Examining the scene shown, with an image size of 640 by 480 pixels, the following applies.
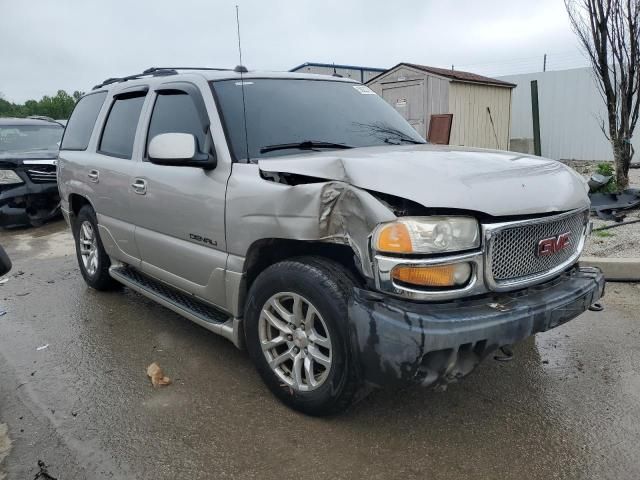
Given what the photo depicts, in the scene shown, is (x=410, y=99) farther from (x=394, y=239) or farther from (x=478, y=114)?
(x=394, y=239)

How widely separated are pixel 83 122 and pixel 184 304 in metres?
2.67

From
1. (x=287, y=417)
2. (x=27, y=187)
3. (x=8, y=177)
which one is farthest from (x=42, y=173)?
(x=287, y=417)

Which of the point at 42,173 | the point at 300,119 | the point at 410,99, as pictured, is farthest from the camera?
the point at 410,99

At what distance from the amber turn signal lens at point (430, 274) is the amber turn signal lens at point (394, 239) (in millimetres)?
83

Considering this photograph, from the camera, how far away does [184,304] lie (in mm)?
3797

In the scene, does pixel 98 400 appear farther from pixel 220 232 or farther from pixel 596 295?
pixel 596 295

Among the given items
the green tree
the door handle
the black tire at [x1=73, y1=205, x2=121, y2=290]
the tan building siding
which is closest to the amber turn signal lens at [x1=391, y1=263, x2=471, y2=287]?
the door handle

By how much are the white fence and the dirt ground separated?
10.3 metres

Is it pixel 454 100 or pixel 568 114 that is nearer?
pixel 454 100

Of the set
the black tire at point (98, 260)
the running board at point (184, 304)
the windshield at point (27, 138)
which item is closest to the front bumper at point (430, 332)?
the running board at point (184, 304)

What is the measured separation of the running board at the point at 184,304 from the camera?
10.8ft

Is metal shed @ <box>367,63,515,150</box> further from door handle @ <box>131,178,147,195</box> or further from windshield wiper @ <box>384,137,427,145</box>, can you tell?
door handle @ <box>131,178,147,195</box>

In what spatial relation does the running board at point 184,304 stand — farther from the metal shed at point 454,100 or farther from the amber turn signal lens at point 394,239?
the metal shed at point 454,100

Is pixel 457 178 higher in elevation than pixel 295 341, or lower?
higher
